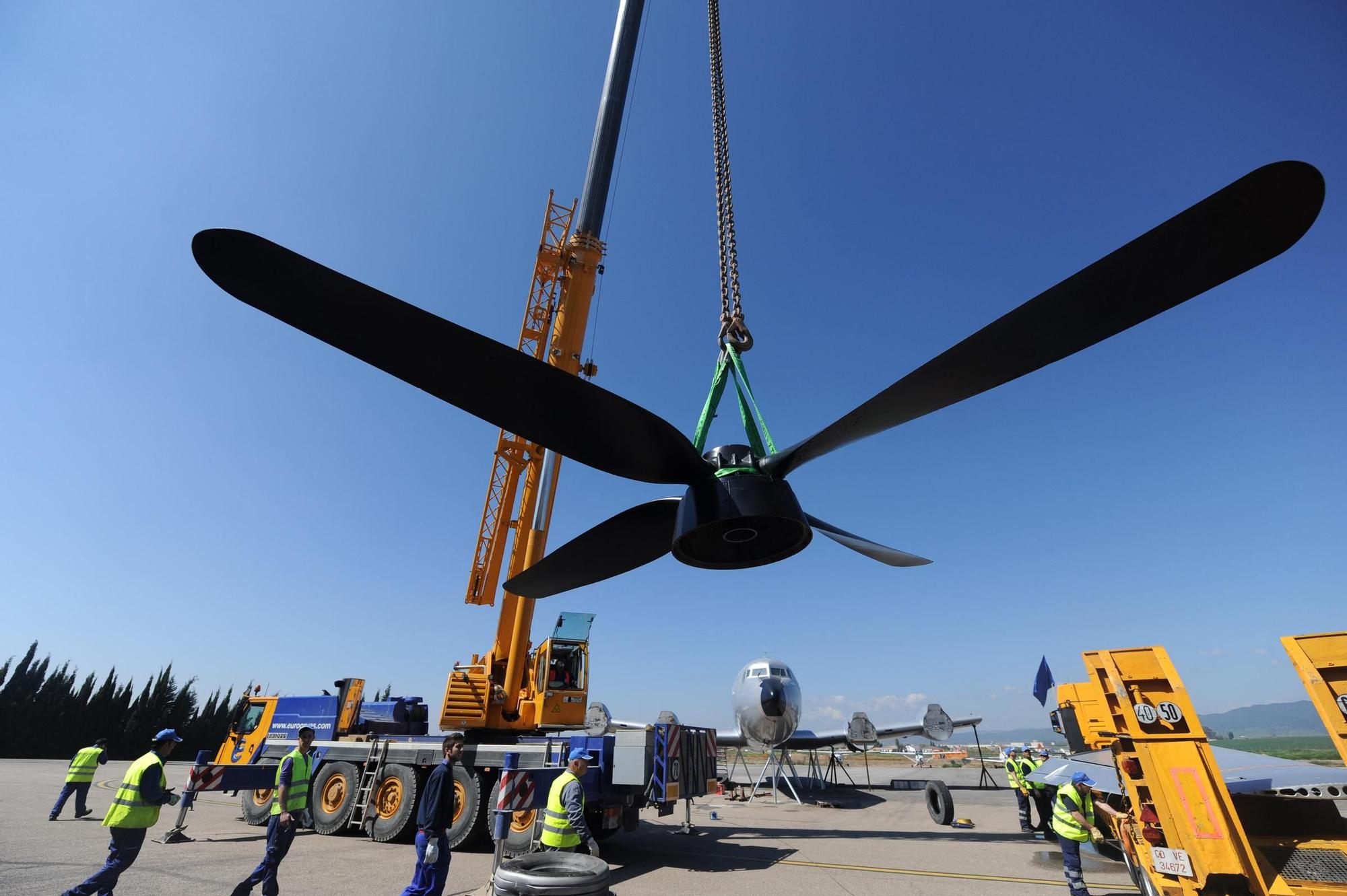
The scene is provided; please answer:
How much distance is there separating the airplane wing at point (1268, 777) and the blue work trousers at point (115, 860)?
30.6ft

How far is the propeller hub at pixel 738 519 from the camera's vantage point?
3176 millimetres

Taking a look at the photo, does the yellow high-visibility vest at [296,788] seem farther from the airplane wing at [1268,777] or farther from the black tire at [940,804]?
the black tire at [940,804]

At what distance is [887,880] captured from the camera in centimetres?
759

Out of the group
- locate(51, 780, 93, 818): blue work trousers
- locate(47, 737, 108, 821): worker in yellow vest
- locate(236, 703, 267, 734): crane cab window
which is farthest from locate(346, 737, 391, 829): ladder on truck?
locate(51, 780, 93, 818): blue work trousers

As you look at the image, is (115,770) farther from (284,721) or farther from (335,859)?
(335,859)

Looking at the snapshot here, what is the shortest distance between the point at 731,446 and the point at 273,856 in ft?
20.8

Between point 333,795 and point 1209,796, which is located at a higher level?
point 1209,796

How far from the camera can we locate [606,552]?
4027 millimetres

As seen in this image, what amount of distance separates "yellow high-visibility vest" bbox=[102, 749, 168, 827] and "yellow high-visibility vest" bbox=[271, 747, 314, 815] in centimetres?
96

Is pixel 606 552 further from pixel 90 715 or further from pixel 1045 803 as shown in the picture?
pixel 90 715

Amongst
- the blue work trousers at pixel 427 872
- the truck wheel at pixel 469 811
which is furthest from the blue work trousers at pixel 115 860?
the truck wheel at pixel 469 811

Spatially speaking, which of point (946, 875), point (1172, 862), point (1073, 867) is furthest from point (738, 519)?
point (946, 875)

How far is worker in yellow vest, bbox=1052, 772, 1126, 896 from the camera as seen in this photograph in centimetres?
612

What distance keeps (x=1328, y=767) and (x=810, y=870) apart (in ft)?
19.6
